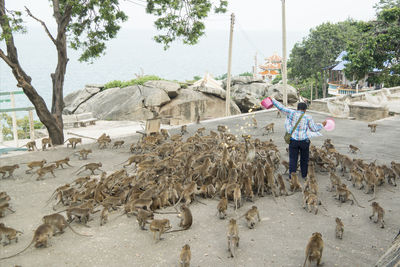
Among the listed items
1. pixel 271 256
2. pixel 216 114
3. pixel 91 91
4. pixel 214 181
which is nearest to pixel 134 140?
pixel 214 181

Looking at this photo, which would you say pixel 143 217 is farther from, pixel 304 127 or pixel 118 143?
pixel 118 143

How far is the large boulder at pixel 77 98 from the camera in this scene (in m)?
27.3

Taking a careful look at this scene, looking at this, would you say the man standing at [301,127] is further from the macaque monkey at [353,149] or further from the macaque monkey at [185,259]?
the macaque monkey at [185,259]

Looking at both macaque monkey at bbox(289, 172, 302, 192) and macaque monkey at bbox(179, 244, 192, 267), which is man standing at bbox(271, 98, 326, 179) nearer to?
macaque monkey at bbox(289, 172, 302, 192)

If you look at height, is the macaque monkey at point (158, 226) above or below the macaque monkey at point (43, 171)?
below

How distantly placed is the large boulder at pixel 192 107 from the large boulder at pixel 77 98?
22.6 feet

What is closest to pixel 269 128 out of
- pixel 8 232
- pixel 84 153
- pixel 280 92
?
pixel 84 153

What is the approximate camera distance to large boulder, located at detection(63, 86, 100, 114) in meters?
27.3

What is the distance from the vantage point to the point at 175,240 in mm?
5414

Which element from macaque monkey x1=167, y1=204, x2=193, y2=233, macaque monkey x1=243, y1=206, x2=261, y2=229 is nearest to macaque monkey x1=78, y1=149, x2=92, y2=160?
macaque monkey x1=167, y1=204, x2=193, y2=233

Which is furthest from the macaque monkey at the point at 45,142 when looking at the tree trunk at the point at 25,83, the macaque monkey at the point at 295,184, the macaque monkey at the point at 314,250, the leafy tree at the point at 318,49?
the leafy tree at the point at 318,49

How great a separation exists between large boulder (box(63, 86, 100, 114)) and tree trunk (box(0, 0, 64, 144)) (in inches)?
578

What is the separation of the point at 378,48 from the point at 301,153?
953cm

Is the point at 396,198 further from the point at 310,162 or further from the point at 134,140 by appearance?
the point at 134,140
